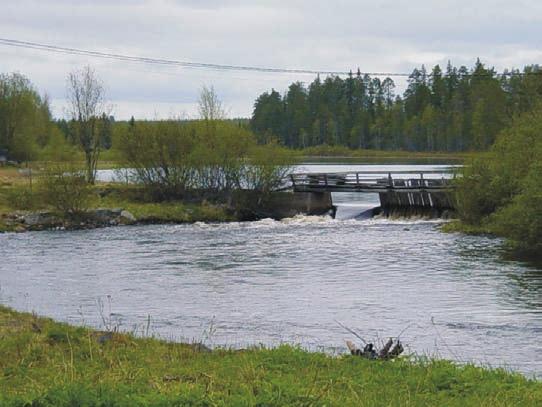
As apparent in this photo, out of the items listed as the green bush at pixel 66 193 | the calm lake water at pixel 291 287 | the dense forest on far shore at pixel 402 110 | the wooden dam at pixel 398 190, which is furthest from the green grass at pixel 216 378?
the dense forest on far shore at pixel 402 110

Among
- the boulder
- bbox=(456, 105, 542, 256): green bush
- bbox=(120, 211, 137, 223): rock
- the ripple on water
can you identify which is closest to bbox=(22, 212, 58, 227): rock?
the boulder

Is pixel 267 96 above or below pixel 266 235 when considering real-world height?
above

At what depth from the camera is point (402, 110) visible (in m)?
164

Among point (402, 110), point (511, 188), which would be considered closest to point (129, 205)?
point (511, 188)

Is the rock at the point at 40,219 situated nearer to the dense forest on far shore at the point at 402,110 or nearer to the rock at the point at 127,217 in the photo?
the rock at the point at 127,217

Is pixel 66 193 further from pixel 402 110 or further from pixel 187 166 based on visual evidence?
pixel 402 110

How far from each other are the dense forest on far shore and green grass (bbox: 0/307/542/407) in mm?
93396

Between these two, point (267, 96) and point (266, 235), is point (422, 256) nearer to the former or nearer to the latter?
point (266, 235)

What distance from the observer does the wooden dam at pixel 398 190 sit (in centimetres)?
5459

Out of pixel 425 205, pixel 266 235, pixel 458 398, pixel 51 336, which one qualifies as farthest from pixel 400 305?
pixel 425 205

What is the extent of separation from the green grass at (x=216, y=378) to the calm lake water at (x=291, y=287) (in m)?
3.68

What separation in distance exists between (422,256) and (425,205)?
64.5 feet

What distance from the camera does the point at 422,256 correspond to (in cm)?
3600

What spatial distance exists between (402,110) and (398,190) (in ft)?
360
